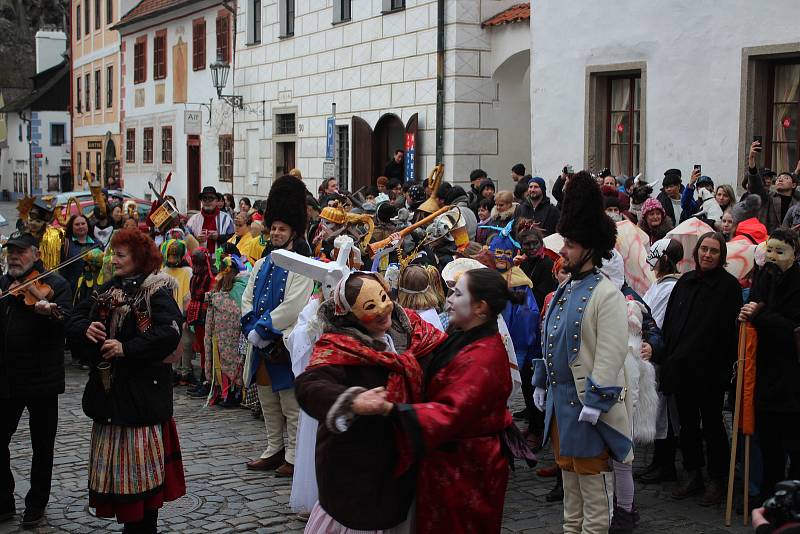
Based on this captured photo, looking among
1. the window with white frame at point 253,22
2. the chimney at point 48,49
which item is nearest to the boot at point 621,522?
the window with white frame at point 253,22

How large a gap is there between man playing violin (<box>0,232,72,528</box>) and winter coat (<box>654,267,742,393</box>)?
3.87 metres

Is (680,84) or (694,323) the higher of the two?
(680,84)

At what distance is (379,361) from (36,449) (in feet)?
10.6

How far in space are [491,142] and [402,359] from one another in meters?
15.3

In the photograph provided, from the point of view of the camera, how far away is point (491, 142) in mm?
19219

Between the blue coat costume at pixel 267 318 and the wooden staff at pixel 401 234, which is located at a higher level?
the wooden staff at pixel 401 234

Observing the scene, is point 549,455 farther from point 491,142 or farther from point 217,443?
point 491,142

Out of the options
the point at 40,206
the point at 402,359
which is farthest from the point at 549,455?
the point at 40,206

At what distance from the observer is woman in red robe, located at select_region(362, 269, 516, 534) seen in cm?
416

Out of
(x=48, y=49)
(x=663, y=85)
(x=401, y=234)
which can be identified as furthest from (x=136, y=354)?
(x=48, y=49)

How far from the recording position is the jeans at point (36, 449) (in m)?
6.45

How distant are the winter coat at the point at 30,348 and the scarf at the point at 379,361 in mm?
2725

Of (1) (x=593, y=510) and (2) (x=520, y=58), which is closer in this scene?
(1) (x=593, y=510)

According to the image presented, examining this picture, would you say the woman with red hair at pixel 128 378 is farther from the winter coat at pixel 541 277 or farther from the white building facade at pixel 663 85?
the white building facade at pixel 663 85
